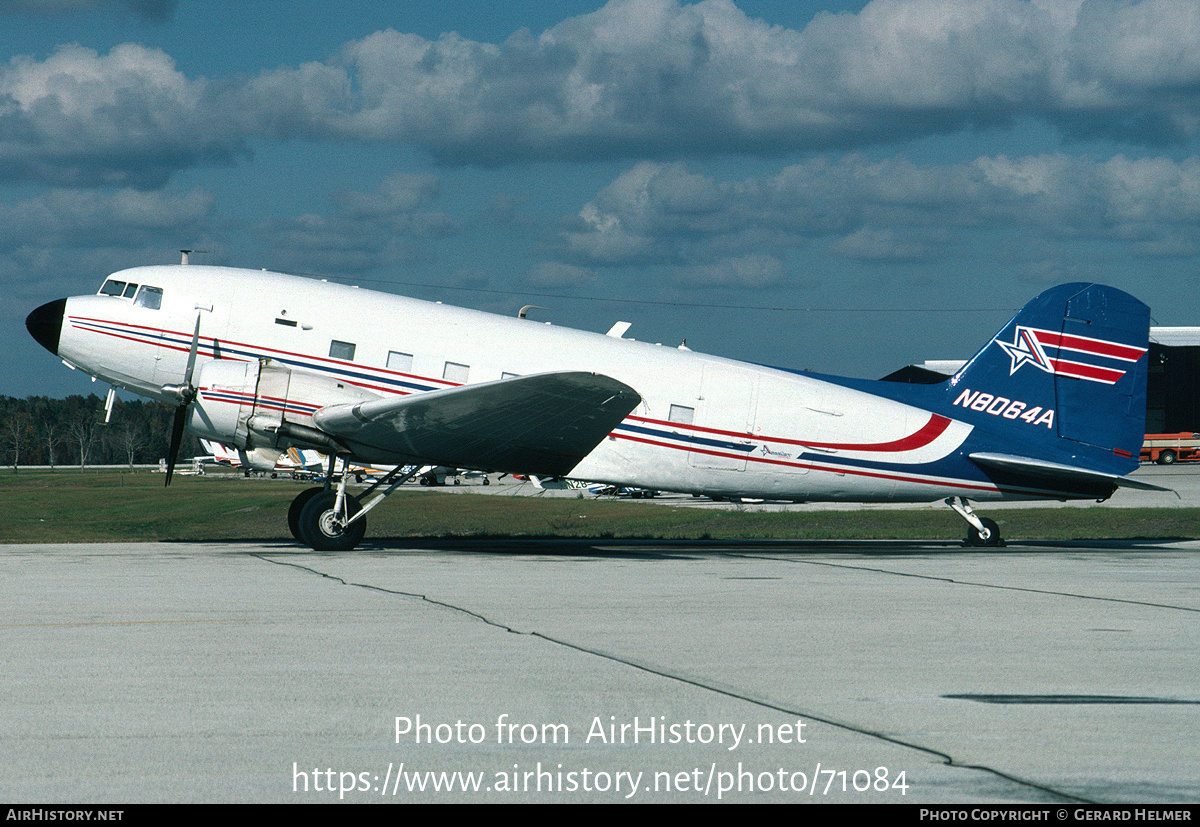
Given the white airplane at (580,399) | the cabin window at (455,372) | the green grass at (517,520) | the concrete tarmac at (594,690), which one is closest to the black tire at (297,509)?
the white airplane at (580,399)

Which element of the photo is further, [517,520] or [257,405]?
[517,520]

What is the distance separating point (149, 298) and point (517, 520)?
26.6 metres

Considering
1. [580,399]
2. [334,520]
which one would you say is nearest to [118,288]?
[334,520]

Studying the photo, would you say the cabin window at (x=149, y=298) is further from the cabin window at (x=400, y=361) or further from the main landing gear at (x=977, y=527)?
the main landing gear at (x=977, y=527)

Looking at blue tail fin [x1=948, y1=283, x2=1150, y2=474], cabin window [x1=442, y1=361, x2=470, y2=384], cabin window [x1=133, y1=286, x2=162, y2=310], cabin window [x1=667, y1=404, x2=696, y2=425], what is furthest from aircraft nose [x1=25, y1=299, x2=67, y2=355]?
blue tail fin [x1=948, y1=283, x2=1150, y2=474]

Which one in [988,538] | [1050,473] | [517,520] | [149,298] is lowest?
[517,520]

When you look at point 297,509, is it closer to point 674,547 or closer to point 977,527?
point 674,547

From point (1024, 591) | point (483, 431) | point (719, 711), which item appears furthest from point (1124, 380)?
point (719, 711)

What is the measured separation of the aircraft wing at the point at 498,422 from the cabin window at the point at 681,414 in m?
1.54

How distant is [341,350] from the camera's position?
1905 cm

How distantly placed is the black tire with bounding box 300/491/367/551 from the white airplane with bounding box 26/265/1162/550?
0.03 meters

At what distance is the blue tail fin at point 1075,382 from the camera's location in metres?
21.3

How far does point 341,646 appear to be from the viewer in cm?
897

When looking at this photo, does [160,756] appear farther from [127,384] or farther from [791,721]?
[127,384]
